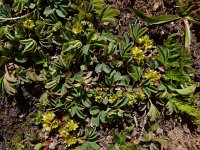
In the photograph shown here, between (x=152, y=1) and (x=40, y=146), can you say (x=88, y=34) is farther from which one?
(x=40, y=146)

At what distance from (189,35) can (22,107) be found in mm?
1382

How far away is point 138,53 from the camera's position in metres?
3.00

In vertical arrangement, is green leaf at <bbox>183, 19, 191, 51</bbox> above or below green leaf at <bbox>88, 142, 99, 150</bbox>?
above

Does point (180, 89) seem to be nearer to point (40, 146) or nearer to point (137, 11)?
point (137, 11)

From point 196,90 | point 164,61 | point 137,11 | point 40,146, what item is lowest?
point 40,146

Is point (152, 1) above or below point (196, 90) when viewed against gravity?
above

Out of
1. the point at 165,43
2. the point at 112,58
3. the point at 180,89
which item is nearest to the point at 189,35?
the point at 165,43

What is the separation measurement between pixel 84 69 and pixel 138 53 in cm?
41

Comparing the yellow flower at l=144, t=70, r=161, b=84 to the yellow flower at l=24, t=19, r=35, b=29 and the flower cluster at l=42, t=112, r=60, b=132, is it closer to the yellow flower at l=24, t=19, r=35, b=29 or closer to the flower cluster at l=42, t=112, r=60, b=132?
the flower cluster at l=42, t=112, r=60, b=132

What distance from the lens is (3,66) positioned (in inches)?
121

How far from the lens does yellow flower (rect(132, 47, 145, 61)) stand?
9.83ft

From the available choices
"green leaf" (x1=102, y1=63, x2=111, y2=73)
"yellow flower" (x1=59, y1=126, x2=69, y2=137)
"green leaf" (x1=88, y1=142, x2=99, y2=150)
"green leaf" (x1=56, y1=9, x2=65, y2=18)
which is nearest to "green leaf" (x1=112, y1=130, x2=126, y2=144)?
"green leaf" (x1=88, y1=142, x2=99, y2=150)

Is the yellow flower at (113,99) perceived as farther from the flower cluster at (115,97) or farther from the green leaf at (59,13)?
the green leaf at (59,13)

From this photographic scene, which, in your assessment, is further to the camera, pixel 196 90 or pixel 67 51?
pixel 196 90
